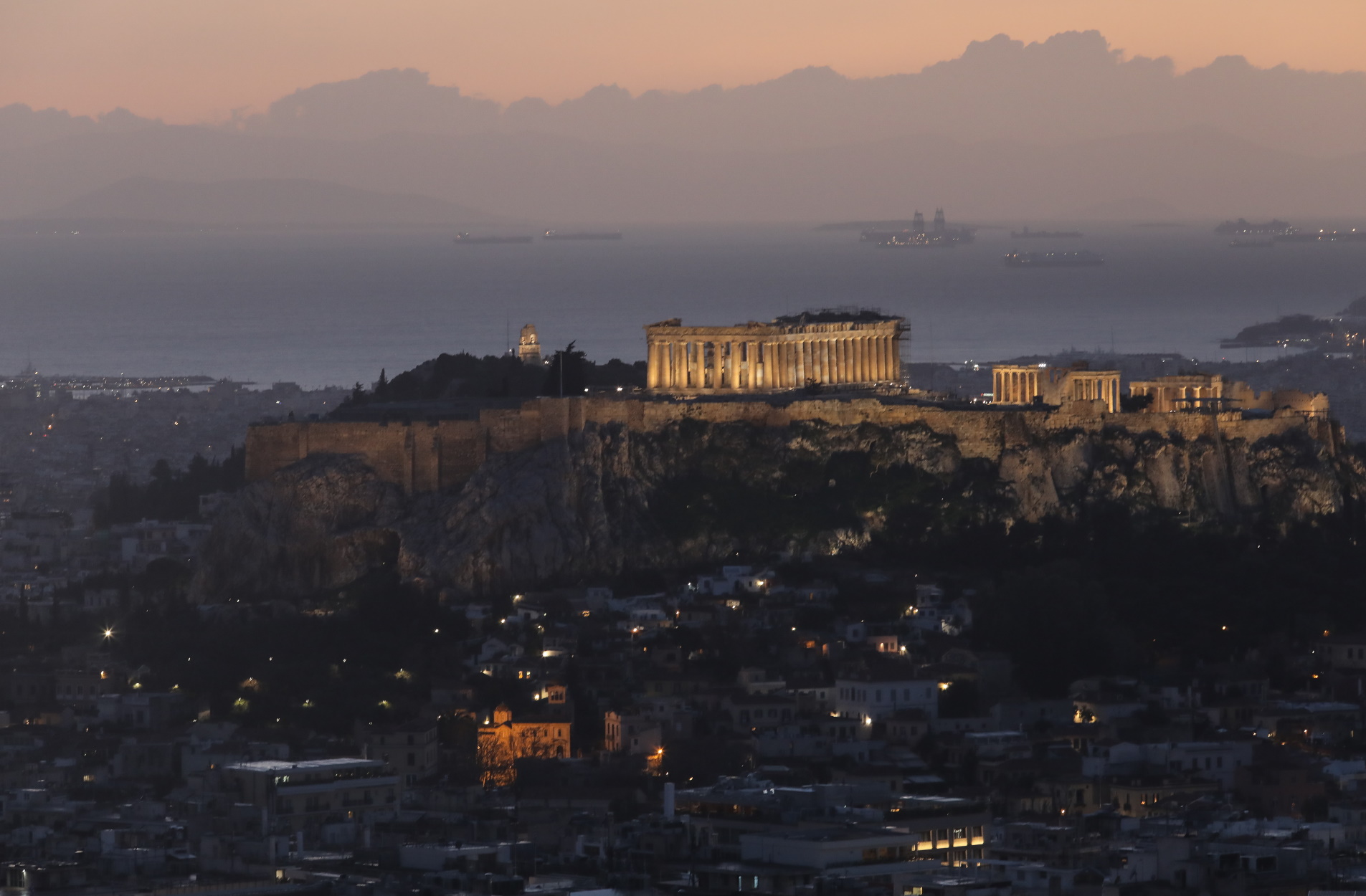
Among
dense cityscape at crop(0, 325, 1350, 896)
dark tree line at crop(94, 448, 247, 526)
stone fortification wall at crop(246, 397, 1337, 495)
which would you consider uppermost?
stone fortification wall at crop(246, 397, 1337, 495)

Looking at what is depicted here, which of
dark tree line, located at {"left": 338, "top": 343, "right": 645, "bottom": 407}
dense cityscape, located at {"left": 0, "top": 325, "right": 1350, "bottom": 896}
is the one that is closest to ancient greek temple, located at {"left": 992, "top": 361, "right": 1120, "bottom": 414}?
dense cityscape, located at {"left": 0, "top": 325, "right": 1350, "bottom": 896}

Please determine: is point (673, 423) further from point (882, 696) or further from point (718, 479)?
point (882, 696)

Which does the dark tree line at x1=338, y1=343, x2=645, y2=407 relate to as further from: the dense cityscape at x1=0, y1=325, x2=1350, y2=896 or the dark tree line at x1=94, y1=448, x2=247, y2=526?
the dark tree line at x1=94, y1=448, x2=247, y2=526

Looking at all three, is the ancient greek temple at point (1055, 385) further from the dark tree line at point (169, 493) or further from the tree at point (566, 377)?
the dark tree line at point (169, 493)

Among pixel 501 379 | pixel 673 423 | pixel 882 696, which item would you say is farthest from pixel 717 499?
pixel 882 696

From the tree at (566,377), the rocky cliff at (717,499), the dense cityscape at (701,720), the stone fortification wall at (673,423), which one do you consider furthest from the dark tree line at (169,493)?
the rocky cliff at (717,499)
